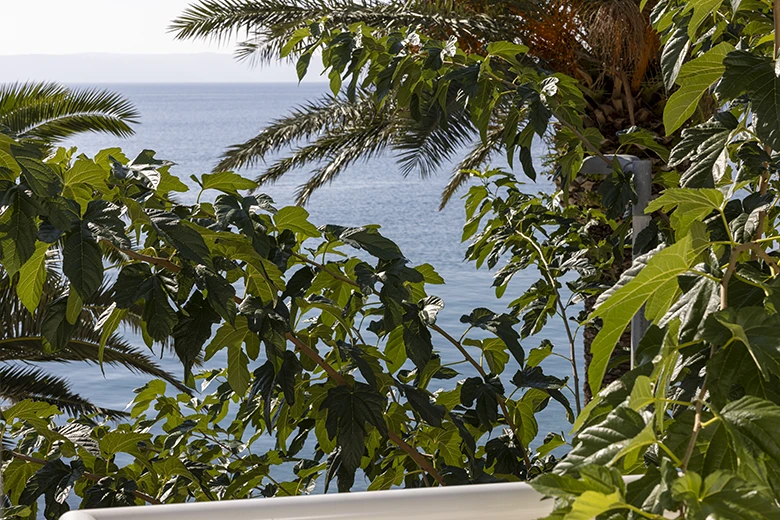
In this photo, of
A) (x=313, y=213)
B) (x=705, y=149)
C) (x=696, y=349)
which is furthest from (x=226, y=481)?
(x=313, y=213)

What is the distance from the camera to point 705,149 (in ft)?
2.88

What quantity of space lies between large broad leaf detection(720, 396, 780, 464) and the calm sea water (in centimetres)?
118

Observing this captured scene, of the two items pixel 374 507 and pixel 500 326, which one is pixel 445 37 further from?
pixel 374 507

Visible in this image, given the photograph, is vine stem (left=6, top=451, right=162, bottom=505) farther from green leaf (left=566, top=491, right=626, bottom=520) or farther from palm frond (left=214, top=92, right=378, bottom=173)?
palm frond (left=214, top=92, right=378, bottom=173)

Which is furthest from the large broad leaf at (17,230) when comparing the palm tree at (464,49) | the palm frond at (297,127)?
the palm frond at (297,127)

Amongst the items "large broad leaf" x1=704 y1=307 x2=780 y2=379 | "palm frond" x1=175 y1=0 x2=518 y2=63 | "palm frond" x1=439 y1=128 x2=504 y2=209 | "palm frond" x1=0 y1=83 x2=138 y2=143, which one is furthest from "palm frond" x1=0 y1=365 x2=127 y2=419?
"large broad leaf" x1=704 y1=307 x2=780 y2=379

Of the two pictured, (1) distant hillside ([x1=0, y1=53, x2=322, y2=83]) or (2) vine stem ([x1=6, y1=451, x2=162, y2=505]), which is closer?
(2) vine stem ([x1=6, y1=451, x2=162, y2=505])

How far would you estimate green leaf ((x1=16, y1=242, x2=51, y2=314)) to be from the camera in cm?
99

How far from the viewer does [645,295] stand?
53 cm

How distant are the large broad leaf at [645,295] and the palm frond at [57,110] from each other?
201 inches

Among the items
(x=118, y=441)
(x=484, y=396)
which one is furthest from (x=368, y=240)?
(x=118, y=441)

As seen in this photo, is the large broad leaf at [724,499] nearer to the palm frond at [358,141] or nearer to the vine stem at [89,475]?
Result: the vine stem at [89,475]

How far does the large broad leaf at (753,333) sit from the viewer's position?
42cm

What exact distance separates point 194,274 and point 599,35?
3.43m
